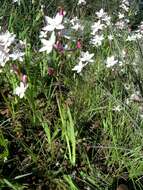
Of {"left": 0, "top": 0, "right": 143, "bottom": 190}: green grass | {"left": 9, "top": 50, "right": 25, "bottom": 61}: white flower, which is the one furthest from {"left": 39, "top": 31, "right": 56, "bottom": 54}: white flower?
{"left": 0, "top": 0, "right": 143, "bottom": 190}: green grass

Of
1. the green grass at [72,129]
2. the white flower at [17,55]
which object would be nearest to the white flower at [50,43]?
the white flower at [17,55]

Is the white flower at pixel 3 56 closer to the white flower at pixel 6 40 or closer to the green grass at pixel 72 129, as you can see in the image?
the white flower at pixel 6 40

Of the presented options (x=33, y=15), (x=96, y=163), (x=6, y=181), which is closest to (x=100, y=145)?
(x=96, y=163)

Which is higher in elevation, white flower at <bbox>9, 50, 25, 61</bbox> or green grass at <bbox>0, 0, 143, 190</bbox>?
white flower at <bbox>9, 50, 25, 61</bbox>

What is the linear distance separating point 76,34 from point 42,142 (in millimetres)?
804

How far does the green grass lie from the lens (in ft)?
8.00

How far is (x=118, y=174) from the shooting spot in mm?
2506

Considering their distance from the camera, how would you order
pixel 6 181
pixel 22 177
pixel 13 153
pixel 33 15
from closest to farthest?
pixel 6 181
pixel 22 177
pixel 13 153
pixel 33 15

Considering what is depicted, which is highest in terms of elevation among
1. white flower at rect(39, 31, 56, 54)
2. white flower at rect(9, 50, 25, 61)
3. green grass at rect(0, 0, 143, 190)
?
white flower at rect(39, 31, 56, 54)

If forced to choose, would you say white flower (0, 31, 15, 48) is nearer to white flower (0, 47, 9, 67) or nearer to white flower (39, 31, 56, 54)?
white flower (0, 47, 9, 67)

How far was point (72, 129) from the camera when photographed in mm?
2473

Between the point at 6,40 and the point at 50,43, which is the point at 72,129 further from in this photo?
the point at 6,40

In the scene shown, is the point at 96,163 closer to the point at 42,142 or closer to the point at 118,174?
the point at 118,174

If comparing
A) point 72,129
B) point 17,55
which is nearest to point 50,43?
point 17,55
